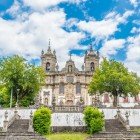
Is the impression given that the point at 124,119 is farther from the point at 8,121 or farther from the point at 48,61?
the point at 48,61

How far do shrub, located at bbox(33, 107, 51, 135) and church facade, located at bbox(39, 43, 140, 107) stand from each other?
131 ft

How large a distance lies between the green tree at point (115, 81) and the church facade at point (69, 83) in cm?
1919

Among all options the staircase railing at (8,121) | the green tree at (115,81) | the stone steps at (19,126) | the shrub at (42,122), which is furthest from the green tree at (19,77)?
the shrub at (42,122)

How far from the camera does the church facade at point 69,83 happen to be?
268 feet

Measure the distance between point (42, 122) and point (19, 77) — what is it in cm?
2047

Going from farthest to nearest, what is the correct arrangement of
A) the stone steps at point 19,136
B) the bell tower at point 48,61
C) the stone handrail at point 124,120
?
the bell tower at point 48,61, the stone handrail at point 124,120, the stone steps at point 19,136

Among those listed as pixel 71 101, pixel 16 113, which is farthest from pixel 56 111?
pixel 71 101

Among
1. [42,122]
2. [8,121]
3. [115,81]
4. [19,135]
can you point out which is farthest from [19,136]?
[115,81]

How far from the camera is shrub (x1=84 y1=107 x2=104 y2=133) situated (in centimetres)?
3944

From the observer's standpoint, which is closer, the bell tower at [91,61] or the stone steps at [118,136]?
the stone steps at [118,136]

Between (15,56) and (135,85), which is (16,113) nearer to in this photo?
(15,56)

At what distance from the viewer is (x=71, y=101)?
82.4m

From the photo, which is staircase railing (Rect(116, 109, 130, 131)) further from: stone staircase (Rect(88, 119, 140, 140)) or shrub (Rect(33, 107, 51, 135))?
shrub (Rect(33, 107, 51, 135))

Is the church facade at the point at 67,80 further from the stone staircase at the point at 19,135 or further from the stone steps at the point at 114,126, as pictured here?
the stone staircase at the point at 19,135
